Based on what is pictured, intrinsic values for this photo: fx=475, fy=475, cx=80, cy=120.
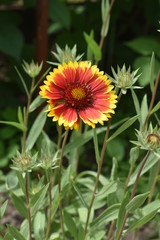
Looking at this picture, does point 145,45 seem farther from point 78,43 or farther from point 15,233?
point 15,233

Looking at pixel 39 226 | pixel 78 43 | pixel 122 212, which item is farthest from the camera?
pixel 78 43

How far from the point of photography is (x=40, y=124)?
3.72 feet

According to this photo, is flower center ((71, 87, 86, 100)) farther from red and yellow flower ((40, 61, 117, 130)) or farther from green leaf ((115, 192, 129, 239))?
green leaf ((115, 192, 129, 239))

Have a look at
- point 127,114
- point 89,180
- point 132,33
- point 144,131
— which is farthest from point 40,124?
point 132,33

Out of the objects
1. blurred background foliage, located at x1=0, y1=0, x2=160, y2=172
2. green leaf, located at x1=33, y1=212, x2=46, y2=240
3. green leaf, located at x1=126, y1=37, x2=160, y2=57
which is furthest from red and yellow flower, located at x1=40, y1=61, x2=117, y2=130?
green leaf, located at x1=126, y1=37, x2=160, y2=57

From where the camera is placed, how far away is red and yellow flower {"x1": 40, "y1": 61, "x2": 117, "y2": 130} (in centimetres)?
80

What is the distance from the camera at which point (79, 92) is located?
0.85 m

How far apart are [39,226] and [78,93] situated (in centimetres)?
45

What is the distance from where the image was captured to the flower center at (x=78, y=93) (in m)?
0.83

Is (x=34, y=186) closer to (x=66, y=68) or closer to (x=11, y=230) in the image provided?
(x=11, y=230)

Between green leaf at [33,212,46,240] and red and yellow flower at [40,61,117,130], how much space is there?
43 centimetres

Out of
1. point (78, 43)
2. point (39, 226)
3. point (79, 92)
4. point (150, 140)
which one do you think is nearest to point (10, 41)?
point (78, 43)

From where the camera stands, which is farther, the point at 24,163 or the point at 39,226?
the point at 39,226

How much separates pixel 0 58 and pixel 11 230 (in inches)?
65.2
